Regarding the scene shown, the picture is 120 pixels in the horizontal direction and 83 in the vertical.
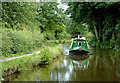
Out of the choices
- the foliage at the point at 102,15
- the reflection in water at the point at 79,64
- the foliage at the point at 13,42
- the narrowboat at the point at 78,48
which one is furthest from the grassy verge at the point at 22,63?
the foliage at the point at 102,15

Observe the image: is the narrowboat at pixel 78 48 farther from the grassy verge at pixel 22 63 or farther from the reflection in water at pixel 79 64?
the grassy verge at pixel 22 63

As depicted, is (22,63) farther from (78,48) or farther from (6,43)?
(78,48)

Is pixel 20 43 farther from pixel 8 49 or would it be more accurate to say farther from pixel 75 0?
pixel 75 0

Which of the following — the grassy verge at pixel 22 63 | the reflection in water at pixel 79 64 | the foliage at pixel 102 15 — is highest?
the foliage at pixel 102 15

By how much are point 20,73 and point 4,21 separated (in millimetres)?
7882

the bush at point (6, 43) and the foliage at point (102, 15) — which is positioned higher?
the foliage at point (102, 15)

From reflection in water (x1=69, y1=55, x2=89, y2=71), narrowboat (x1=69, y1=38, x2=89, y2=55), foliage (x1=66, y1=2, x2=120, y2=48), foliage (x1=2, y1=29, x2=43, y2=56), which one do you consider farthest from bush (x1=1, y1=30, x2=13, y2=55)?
foliage (x1=66, y1=2, x2=120, y2=48)

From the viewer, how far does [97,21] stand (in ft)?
105

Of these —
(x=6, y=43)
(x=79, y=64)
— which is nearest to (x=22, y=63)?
(x=6, y=43)

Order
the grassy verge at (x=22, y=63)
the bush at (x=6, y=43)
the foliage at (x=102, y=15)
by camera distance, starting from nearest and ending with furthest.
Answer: the grassy verge at (x=22, y=63), the bush at (x=6, y=43), the foliage at (x=102, y=15)

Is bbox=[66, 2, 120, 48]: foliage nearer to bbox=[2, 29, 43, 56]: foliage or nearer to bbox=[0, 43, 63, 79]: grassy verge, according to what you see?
bbox=[2, 29, 43, 56]: foliage

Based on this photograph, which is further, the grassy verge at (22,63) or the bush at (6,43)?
the bush at (6,43)

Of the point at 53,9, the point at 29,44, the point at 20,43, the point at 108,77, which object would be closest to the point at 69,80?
the point at 108,77

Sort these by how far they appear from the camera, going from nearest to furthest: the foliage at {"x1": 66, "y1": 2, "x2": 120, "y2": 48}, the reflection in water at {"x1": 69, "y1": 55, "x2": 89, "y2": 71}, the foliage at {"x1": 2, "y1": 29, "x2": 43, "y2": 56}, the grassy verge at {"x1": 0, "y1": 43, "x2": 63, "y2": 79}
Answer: the grassy verge at {"x1": 0, "y1": 43, "x2": 63, "y2": 79}, the reflection in water at {"x1": 69, "y1": 55, "x2": 89, "y2": 71}, the foliage at {"x1": 2, "y1": 29, "x2": 43, "y2": 56}, the foliage at {"x1": 66, "y1": 2, "x2": 120, "y2": 48}
